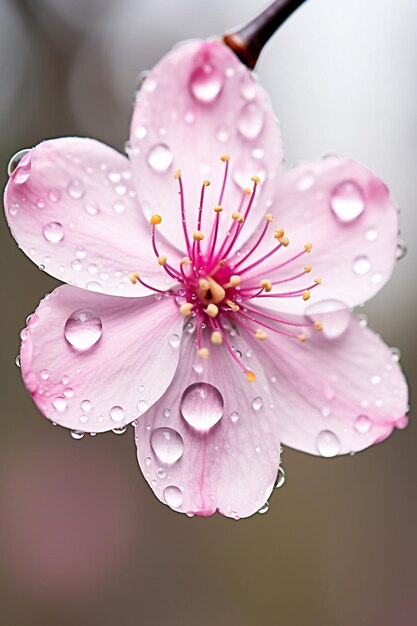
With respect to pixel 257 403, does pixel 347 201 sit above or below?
above

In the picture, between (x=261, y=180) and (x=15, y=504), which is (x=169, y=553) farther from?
(x=261, y=180)

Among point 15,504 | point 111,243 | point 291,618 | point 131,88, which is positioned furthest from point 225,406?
point 131,88

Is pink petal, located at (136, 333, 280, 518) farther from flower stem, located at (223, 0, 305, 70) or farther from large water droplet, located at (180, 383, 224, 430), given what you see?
flower stem, located at (223, 0, 305, 70)

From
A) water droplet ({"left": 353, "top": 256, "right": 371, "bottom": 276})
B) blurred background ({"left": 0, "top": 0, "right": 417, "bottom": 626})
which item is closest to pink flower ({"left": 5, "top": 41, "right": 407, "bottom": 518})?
water droplet ({"left": 353, "top": 256, "right": 371, "bottom": 276})

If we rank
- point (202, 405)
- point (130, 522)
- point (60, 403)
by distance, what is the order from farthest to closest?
point (130, 522), point (202, 405), point (60, 403)

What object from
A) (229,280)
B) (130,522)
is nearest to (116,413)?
(229,280)

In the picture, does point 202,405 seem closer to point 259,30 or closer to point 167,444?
point 167,444
